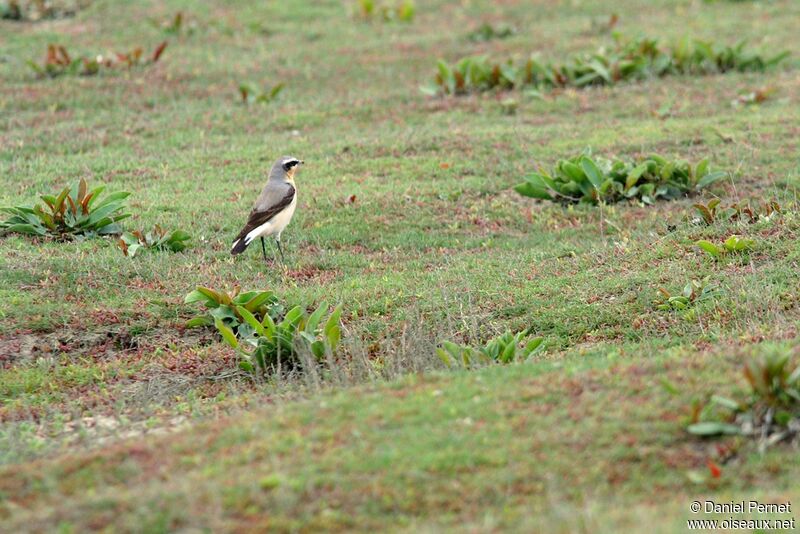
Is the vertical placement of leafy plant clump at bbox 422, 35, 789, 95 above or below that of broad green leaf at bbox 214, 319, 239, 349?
above

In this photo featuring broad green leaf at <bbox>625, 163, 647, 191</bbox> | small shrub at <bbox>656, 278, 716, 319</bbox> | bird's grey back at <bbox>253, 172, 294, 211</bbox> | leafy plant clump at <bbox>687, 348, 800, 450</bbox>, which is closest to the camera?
leafy plant clump at <bbox>687, 348, 800, 450</bbox>

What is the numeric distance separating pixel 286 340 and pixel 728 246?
4.51 m

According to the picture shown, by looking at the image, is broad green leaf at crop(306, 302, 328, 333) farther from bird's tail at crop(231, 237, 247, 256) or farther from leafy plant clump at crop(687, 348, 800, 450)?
leafy plant clump at crop(687, 348, 800, 450)

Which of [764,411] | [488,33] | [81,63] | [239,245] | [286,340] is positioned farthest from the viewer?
[488,33]

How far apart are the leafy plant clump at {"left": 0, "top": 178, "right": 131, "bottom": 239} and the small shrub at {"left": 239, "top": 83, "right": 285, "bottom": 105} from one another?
5.71 metres

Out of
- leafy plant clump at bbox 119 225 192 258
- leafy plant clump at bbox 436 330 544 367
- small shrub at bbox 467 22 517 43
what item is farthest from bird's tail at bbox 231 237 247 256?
small shrub at bbox 467 22 517 43

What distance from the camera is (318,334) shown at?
9078 mm

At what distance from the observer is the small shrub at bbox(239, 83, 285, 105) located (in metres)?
16.9

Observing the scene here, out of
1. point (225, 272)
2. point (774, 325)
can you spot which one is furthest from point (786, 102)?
point (225, 272)

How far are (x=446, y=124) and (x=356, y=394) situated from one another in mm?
9170

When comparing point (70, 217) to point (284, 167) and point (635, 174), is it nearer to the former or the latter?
point (284, 167)

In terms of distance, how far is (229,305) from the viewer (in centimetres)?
945

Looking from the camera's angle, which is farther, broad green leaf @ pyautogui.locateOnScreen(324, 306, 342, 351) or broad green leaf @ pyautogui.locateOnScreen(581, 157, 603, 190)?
broad green leaf @ pyautogui.locateOnScreen(581, 157, 603, 190)

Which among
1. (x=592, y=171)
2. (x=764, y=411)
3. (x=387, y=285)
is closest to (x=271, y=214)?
(x=387, y=285)
